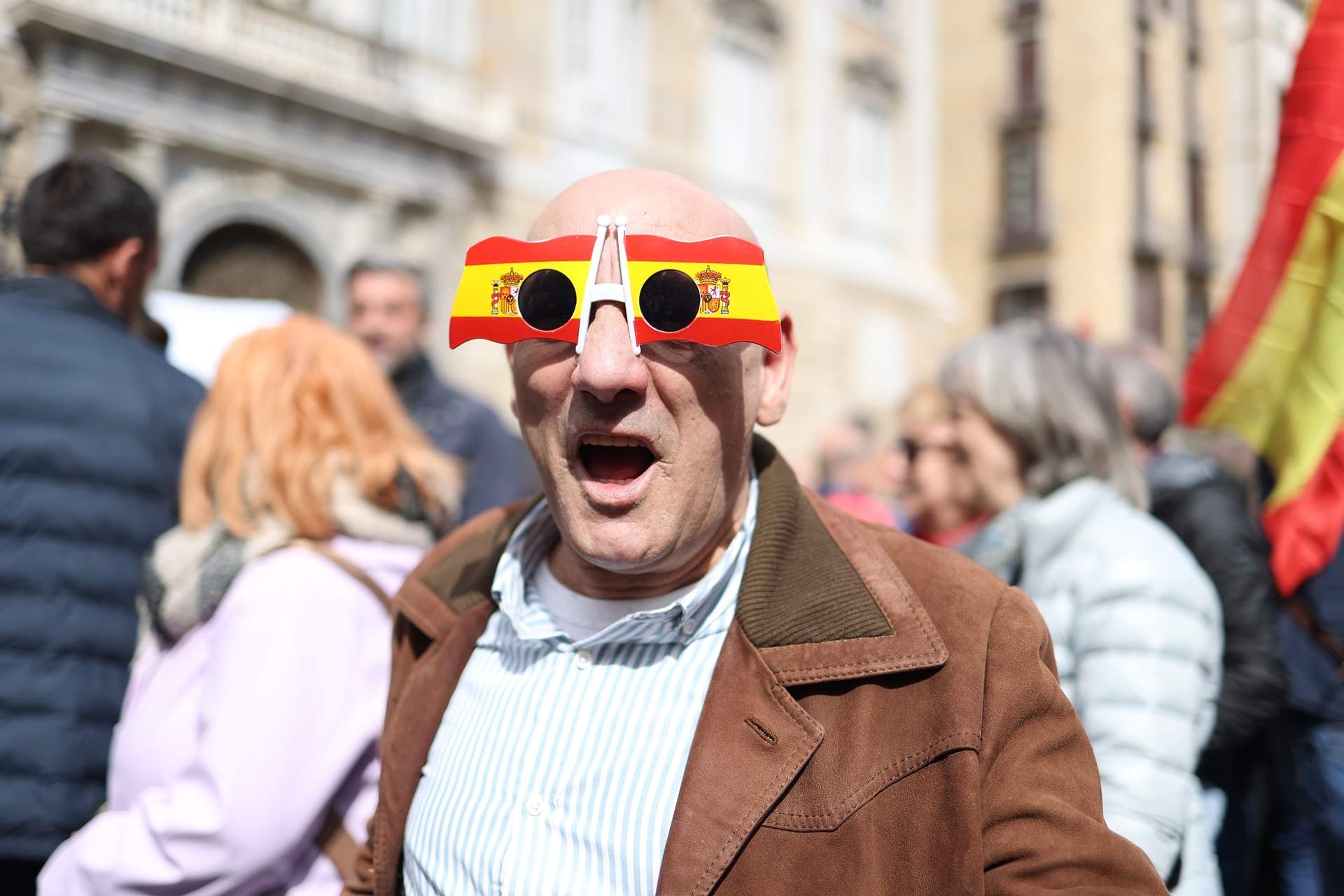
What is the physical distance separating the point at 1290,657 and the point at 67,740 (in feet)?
8.79

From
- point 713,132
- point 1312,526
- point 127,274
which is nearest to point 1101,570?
point 1312,526

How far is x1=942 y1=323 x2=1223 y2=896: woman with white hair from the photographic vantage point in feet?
5.98

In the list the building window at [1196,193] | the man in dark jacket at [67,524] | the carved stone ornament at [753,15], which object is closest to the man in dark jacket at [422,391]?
the man in dark jacket at [67,524]

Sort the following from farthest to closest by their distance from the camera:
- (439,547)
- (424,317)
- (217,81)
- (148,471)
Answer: (217,81)
(424,317)
(148,471)
(439,547)

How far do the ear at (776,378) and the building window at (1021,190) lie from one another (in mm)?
18758

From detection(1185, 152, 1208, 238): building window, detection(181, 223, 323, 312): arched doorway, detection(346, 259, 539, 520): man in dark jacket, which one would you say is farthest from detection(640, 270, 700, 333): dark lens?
detection(181, 223, 323, 312): arched doorway

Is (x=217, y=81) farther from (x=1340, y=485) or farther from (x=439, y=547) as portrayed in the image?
(x=1340, y=485)

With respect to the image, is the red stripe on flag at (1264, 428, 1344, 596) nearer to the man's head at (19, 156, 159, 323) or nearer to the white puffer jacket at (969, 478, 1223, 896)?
the white puffer jacket at (969, 478, 1223, 896)

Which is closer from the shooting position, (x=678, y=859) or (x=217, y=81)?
(x=678, y=859)

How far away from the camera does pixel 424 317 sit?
3988 millimetres

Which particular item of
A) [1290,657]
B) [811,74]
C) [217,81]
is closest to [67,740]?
[1290,657]

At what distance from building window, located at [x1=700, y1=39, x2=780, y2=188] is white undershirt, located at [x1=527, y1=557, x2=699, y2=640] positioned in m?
11.5

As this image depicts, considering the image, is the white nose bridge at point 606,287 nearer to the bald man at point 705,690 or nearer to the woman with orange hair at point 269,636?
the bald man at point 705,690

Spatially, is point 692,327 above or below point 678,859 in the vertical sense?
above
